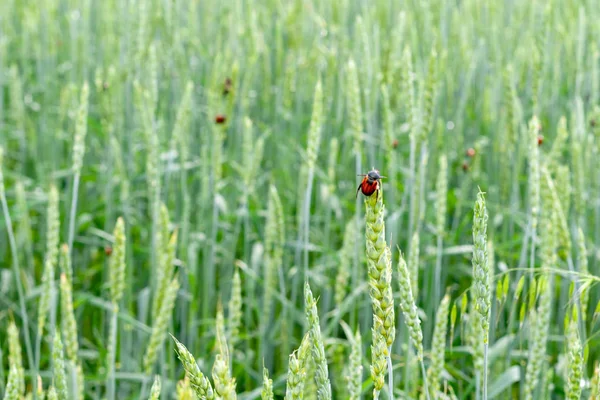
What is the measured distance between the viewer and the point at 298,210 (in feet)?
8.30

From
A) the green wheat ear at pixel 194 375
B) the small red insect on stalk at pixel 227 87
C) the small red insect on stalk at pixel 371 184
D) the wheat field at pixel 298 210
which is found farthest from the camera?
the small red insect on stalk at pixel 227 87

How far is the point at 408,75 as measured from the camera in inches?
68.9

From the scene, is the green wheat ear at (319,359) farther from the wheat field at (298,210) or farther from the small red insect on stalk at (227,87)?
the small red insect on stalk at (227,87)

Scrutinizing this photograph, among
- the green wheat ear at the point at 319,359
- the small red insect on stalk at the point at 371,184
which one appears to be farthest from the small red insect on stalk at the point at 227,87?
the green wheat ear at the point at 319,359

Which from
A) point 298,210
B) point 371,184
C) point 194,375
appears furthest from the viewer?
point 298,210

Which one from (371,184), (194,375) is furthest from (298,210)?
(194,375)

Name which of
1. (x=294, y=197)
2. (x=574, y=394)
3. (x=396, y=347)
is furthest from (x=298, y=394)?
(x=294, y=197)

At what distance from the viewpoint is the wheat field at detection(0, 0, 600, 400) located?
1.48 metres

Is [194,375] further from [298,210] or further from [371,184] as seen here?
[298,210]

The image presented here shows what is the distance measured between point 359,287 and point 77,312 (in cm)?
93

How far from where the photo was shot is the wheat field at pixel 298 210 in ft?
4.85

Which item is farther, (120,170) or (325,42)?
(325,42)

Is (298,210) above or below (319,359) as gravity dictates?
below

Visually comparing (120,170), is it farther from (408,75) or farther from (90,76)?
(90,76)
